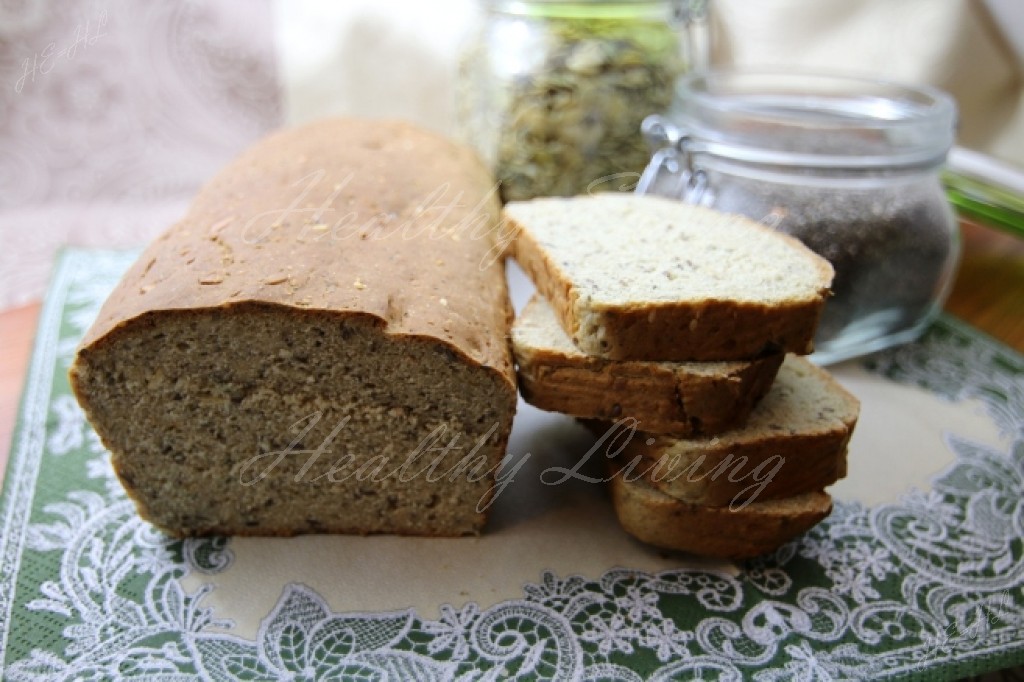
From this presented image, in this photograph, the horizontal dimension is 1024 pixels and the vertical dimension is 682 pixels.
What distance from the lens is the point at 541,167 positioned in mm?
2648

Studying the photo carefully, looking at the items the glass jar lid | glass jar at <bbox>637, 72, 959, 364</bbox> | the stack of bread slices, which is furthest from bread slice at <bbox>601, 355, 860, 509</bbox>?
the glass jar lid

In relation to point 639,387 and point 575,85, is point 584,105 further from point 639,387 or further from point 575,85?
point 639,387

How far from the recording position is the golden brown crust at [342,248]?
1.54m

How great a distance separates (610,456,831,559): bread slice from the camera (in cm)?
162

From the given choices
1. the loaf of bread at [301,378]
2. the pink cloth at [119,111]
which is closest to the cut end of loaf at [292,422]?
the loaf of bread at [301,378]

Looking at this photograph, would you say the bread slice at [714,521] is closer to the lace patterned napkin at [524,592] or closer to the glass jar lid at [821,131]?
the lace patterned napkin at [524,592]

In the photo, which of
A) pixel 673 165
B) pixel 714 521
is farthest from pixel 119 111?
pixel 714 521

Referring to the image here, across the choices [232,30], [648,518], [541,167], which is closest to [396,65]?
[232,30]

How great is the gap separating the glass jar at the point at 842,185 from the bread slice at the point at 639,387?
2.37 ft

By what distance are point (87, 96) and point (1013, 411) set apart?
3.36 meters

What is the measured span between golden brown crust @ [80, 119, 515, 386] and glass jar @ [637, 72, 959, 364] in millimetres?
622

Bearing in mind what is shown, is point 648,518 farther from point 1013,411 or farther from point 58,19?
point 58,19

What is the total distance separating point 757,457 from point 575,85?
1.40 meters

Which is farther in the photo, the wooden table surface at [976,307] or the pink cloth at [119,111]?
the pink cloth at [119,111]
